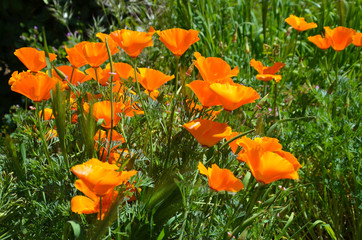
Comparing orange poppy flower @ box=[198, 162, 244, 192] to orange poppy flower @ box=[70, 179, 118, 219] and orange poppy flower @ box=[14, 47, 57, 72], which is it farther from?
orange poppy flower @ box=[14, 47, 57, 72]

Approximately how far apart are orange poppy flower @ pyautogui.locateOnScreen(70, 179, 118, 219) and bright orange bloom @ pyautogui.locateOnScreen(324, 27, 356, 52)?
130 cm

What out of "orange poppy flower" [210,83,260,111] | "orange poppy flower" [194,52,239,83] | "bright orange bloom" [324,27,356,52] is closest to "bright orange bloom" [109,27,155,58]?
"orange poppy flower" [194,52,239,83]

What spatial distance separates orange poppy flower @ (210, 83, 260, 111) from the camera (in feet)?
3.65

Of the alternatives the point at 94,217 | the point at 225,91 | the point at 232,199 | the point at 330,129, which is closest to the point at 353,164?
the point at 330,129

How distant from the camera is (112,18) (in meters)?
3.73

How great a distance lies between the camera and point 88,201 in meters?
1.09

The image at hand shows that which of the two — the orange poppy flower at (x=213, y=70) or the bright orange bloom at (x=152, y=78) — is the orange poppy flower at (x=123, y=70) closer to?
the bright orange bloom at (x=152, y=78)

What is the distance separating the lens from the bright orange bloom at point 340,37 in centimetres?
192

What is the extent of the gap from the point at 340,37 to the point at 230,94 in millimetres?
1049

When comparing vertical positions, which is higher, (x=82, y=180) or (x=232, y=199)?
(x=82, y=180)

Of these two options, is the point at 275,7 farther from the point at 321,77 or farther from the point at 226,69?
the point at 226,69

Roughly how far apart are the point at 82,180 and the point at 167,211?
0.27m

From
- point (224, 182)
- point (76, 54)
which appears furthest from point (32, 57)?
point (224, 182)

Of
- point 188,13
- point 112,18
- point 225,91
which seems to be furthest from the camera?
point 112,18
